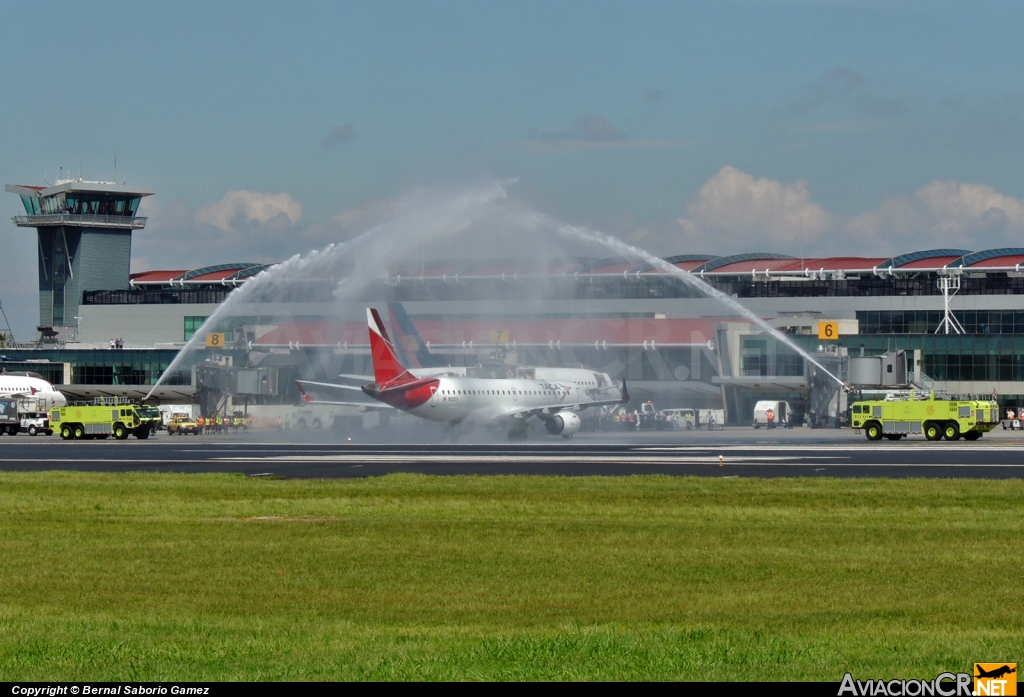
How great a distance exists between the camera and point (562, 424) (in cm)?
8588

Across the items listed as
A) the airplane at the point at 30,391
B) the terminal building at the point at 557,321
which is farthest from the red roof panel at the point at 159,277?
the airplane at the point at 30,391

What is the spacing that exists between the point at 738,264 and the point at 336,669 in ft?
518

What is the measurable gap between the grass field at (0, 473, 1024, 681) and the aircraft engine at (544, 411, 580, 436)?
48.4 meters

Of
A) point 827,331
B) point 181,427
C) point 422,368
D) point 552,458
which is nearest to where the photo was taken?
point 552,458

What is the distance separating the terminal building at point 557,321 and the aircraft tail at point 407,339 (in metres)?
2.47

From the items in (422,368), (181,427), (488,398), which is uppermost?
(422,368)

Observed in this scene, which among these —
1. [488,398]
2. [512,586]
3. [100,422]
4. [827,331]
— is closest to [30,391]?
[100,422]

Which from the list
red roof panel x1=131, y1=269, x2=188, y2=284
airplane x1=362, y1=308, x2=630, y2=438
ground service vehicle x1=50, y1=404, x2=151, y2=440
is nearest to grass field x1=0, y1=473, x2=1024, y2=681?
airplane x1=362, y1=308, x2=630, y2=438

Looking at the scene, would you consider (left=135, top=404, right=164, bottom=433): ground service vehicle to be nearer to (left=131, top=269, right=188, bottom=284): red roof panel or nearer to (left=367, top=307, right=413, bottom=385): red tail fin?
(left=367, top=307, right=413, bottom=385): red tail fin

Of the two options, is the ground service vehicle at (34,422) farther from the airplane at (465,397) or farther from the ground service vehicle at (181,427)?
the airplane at (465,397)

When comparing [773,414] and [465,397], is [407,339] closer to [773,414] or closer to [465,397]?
[465,397]

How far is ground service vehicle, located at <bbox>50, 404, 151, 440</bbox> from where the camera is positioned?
95250 millimetres

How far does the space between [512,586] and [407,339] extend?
7717 cm

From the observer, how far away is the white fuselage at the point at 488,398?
273 ft
